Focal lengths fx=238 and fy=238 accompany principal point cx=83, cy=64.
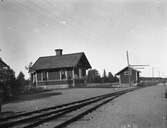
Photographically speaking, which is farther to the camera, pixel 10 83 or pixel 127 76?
pixel 127 76

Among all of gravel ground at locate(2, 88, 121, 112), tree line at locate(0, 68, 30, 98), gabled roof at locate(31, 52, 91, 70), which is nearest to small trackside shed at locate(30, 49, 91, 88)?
gabled roof at locate(31, 52, 91, 70)

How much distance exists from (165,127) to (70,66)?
33.1 m

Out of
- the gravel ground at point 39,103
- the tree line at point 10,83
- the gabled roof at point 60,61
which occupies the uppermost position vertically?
the gabled roof at point 60,61

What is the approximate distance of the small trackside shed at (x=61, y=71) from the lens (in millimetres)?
41062

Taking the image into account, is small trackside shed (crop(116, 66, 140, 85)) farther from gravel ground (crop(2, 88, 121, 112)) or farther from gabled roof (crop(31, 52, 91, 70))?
gravel ground (crop(2, 88, 121, 112))

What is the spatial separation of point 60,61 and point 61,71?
2708 mm

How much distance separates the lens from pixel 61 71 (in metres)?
42.1

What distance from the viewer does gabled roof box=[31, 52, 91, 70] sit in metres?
42.1

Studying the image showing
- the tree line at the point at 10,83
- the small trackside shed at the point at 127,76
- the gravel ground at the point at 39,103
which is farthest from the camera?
the small trackside shed at the point at 127,76

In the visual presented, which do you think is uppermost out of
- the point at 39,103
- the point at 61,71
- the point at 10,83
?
the point at 61,71

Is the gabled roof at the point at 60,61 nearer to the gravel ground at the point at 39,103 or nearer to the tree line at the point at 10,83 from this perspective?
the tree line at the point at 10,83

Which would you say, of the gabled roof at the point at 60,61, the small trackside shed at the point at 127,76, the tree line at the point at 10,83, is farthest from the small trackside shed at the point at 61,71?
the tree line at the point at 10,83

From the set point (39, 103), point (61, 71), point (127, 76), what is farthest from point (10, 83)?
point (127, 76)

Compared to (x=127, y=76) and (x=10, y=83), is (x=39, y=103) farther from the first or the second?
(x=127, y=76)
